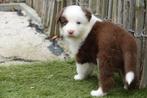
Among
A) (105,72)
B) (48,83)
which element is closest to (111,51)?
(105,72)

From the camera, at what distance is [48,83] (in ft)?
18.1

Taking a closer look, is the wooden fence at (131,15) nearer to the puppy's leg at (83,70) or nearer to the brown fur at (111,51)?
the brown fur at (111,51)

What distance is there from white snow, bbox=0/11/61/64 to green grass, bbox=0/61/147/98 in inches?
23.1

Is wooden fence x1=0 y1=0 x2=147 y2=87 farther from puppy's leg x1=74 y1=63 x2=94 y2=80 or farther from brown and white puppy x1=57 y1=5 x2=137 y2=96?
puppy's leg x1=74 y1=63 x2=94 y2=80

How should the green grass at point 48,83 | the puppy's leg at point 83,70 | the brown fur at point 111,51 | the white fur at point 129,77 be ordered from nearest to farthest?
the white fur at point 129,77
the brown fur at point 111,51
the green grass at point 48,83
the puppy's leg at point 83,70

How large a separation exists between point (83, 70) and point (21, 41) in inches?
83.6

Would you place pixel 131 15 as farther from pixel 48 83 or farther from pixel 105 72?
pixel 48 83

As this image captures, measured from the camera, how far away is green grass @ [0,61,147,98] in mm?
5148

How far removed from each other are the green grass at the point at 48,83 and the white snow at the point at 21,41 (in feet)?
1.93

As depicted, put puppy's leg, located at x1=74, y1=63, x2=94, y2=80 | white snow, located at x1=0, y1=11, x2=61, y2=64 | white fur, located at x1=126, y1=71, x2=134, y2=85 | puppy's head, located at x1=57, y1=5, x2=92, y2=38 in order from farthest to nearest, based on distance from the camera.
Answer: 1. white snow, located at x1=0, y1=11, x2=61, y2=64
2. puppy's leg, located at x1=74, y1=63, x2=94, y2=80
3. puppy's head, located at x1=57, y1=5, x2=92, y2=38
4. white fur, located at x1=126, y1=71, x2=134, y2=85

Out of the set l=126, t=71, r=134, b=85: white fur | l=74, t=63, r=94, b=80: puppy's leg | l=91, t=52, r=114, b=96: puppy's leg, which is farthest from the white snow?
l=126, t=71, r=134, b=85: white fur

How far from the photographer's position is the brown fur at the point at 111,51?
16.1 ft

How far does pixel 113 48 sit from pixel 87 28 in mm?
379

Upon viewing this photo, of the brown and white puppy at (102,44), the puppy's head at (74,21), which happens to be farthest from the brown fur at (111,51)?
the puppy's head at (74,21)
